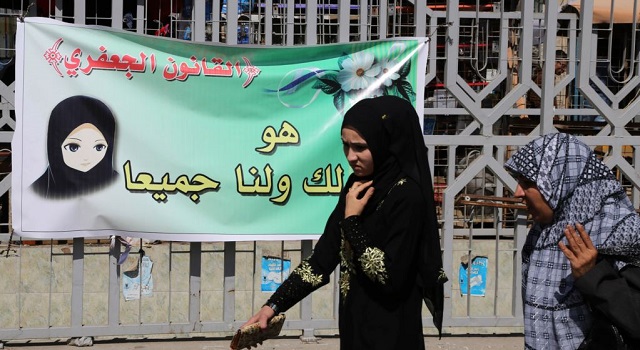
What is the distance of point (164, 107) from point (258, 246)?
1982 mm

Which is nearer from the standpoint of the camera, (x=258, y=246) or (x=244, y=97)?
(x=244, y=97)

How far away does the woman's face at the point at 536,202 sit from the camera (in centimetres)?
310

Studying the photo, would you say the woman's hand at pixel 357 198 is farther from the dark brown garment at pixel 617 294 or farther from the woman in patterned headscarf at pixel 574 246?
the dark brown garment at pixel 617 294

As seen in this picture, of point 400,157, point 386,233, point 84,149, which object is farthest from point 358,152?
point 84,149

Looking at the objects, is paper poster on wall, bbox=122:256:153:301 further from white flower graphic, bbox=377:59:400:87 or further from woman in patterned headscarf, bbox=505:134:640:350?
woman in patterned headscarf, bbox=505:134:640:350

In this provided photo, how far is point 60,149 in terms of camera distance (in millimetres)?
5246

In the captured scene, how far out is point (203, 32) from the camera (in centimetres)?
548

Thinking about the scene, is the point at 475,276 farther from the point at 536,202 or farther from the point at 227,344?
the point at 536,202

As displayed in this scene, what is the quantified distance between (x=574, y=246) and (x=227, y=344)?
10.6 ft

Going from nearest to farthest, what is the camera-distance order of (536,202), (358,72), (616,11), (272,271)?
(536,202) < (358,72) < (272,271) < (616,11)

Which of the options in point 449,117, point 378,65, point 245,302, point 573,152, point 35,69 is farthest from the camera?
point 449,117

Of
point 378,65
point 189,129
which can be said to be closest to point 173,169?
point 189,129

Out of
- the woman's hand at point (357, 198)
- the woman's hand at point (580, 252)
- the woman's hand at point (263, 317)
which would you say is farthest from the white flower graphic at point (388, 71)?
the woman's hand at point (580, 252)

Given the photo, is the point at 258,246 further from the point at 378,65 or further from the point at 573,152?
the point at 573,152
